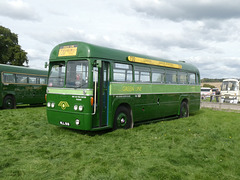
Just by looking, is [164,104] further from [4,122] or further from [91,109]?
[4,122]

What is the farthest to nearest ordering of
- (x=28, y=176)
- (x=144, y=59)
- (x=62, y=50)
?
(x=144, y=59), (x=62, y=50), (x=28, y=176)

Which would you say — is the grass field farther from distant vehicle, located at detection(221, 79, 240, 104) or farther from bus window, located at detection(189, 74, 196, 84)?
distant vehicle, located at detection(221, 79, 240, 104)

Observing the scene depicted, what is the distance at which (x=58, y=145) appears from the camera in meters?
7.25

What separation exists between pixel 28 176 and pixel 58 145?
2458 mm

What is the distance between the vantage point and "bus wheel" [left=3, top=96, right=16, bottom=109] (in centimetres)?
1727

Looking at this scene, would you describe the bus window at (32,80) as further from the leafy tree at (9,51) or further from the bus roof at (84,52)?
the leafy tree at (9,51)

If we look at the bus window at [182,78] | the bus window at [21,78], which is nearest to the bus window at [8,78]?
the bus window at [21,78]

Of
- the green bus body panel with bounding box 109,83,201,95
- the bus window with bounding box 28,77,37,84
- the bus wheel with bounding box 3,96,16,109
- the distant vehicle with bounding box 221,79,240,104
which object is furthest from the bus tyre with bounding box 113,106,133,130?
the distant vehicle with bounding box 221,79,240,104

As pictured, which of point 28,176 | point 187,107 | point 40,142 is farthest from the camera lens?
point 187,107

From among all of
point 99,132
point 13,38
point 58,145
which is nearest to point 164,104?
point 99,132

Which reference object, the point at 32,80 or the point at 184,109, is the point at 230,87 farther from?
the point at 32,80

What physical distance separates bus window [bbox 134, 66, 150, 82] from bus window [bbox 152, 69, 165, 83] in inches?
20.9

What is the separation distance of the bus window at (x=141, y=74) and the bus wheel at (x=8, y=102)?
11.3 metres

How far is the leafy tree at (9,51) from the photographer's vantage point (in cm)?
4008
